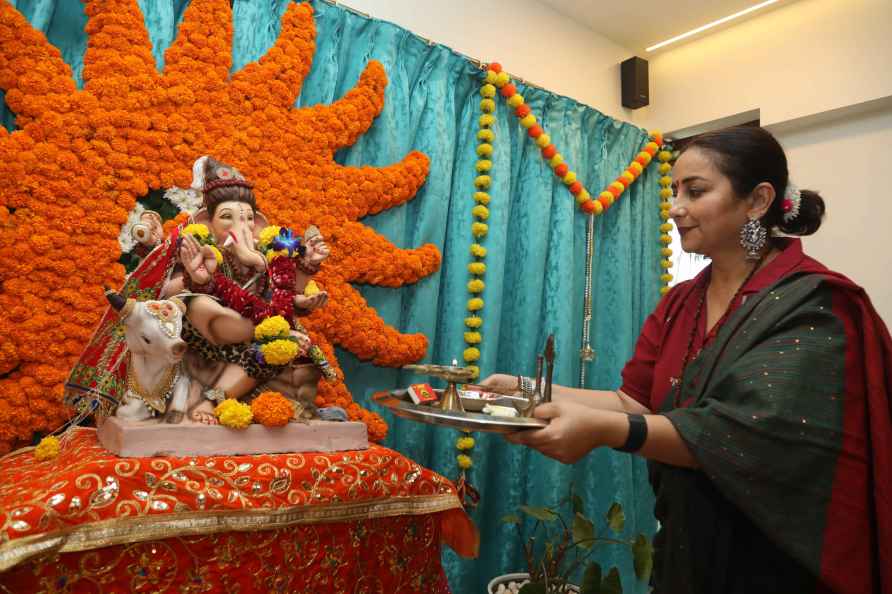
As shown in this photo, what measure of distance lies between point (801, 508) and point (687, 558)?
28 centimetres

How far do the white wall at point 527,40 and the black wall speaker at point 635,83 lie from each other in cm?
5

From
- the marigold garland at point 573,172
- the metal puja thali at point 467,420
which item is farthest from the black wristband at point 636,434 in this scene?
the marigold garland at point 573,172

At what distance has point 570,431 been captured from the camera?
1.20 m

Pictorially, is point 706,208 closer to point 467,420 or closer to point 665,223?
point 467,420

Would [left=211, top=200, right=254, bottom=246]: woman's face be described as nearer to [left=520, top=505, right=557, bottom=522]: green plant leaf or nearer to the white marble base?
the white marble base

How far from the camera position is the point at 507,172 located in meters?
2.48

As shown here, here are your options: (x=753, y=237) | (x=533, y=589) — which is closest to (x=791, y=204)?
(x=753, y=237)

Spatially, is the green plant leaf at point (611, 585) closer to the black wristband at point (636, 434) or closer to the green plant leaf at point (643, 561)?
the green plant leaf at point (643, 561)

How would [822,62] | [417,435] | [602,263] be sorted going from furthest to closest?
[602,263] → [822,62] → [417,435]

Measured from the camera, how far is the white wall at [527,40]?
247 centimetres

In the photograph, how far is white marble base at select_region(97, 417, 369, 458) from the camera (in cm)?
120

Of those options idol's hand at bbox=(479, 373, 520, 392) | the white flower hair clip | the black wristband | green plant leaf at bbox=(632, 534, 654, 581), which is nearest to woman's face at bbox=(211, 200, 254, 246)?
idol's hand at bbox=(479, 373, 520, 392)

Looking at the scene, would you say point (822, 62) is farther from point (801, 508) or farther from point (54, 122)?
point (54, 122)

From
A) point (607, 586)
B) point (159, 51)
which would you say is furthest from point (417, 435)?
point (159, 51)
